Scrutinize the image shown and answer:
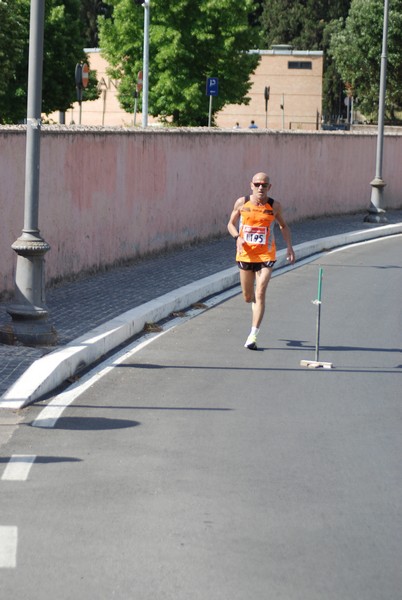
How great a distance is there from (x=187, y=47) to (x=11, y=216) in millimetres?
44642

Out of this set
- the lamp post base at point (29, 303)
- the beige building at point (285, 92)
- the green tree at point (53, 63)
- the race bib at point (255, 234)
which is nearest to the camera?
the lamp post base at point (29, 303)

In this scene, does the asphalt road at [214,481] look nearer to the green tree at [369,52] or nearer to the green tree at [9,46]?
the green tree at [9,46]

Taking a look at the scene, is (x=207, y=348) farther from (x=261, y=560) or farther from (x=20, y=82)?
(x=20, y=82)

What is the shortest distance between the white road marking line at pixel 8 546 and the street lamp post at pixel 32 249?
535 cm

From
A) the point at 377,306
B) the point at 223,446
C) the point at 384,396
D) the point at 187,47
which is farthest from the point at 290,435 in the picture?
the point at 187,47

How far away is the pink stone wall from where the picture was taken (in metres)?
15.9

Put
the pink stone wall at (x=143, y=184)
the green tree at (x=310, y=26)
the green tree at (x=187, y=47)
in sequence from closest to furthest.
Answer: the pink stone wall at (x=143, y=184) → the green tree at (x=187, y=47) → the green tree at (x=310, y=26)

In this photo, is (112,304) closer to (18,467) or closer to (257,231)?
(257,231)

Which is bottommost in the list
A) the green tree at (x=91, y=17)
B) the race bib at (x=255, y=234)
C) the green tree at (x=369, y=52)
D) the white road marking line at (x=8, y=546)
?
the white road marking line at (x=8, y=546)

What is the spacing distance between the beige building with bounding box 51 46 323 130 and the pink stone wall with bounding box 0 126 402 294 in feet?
170

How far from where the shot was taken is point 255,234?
13.2 metres

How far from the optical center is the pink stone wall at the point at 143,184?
15.9 meters

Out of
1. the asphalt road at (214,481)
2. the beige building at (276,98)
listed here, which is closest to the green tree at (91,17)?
the beige building at (276,98)

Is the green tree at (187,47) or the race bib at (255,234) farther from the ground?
the green tree at (187,47)
